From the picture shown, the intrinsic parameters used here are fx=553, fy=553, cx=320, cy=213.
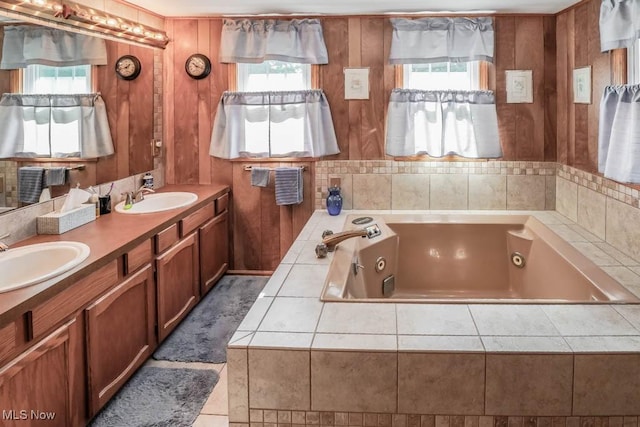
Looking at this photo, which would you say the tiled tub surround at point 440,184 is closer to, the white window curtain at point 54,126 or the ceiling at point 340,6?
the ceiling at point 340,6

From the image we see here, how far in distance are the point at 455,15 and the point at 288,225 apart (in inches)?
79.9

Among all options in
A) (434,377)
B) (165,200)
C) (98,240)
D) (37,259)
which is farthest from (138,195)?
(434,377)

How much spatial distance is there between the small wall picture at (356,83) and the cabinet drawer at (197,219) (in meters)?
1.36

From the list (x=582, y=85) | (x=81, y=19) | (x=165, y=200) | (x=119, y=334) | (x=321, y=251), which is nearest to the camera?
(x=119, y=334)

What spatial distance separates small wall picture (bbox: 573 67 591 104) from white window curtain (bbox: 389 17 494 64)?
2.11 ft

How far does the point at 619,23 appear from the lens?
281 cm

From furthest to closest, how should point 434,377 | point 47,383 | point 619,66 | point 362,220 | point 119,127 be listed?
point 362,220, point 119,127, point 619,66, point 47,383, point 434,377

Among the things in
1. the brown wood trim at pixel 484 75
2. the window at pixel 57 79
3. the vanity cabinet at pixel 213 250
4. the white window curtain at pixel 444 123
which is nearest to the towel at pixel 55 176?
the window at pixel 57 79

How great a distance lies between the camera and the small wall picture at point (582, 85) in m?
3.43

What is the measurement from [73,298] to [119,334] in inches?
19.9

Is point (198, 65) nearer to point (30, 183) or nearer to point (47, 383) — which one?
point (30, 183)

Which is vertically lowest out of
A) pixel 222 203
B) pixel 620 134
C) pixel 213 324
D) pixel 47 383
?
pixel 213 324

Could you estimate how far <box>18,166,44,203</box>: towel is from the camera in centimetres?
272

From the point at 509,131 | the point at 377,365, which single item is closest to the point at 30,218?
the point at 377,365
